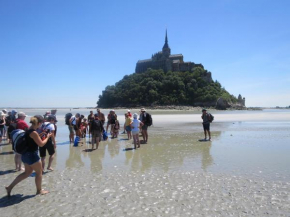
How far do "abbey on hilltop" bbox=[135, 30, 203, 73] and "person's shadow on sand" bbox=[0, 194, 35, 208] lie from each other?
131 meters

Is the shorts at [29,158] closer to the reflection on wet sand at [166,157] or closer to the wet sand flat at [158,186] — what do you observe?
the wet sand flat at [158,186]

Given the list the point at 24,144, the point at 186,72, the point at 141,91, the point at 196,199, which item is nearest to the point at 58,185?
the point at 24,144

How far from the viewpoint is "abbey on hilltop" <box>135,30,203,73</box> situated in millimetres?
133250

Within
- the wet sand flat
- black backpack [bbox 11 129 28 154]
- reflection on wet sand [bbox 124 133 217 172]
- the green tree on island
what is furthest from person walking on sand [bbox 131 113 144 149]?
the green tree on island

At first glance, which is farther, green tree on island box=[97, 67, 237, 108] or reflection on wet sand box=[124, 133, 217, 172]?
green tree on island box=[97, 67, 237, 108]

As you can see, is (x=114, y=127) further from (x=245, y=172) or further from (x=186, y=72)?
(x=186, y=72)

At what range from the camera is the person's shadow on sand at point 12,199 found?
472 centimetres

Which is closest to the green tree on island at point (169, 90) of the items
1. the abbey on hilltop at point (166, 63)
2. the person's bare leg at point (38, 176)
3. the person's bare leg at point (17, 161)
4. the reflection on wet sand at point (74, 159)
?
the abbey on hilltop at point (166, 63)

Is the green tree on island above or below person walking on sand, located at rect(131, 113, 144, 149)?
above

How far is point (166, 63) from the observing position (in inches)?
5266

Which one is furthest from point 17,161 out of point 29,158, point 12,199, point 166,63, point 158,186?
point 166,63

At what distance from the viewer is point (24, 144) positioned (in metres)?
4.93

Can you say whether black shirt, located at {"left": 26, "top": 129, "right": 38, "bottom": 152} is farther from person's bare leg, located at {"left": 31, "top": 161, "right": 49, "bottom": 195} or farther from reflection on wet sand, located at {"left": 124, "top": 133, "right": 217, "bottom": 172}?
reflection on wet sand, located at {"left": 124, "top": 133, "right": 217, "bottom": 172}

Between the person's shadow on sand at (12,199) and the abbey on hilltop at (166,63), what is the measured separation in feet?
431
